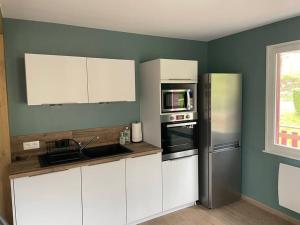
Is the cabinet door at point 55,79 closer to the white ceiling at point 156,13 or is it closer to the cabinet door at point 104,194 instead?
the white ceiling at point 156,13

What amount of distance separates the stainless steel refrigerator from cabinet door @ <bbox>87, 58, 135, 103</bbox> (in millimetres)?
982

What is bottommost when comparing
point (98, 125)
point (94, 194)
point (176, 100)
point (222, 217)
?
point (222, 217)

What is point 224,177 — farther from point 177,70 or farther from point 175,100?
point 177,70

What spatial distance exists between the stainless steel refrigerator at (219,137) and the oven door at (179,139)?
0.12 metres

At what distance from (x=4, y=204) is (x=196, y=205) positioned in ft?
7.78

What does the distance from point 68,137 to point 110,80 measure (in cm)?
87

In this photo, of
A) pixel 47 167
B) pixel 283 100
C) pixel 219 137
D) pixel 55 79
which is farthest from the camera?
pixel 219 137

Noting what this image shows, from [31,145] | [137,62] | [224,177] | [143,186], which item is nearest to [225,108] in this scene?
[224,177]

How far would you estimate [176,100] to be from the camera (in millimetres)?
2764

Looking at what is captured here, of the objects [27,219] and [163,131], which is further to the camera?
[163,131]

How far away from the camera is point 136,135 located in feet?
9.80

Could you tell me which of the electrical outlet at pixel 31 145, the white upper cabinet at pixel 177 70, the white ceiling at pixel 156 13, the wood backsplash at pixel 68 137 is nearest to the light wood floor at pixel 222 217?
the wood backsplash at pixel 68 137

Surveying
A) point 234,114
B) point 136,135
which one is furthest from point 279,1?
point 136,135

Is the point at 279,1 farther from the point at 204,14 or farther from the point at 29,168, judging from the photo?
the point at 29,168
